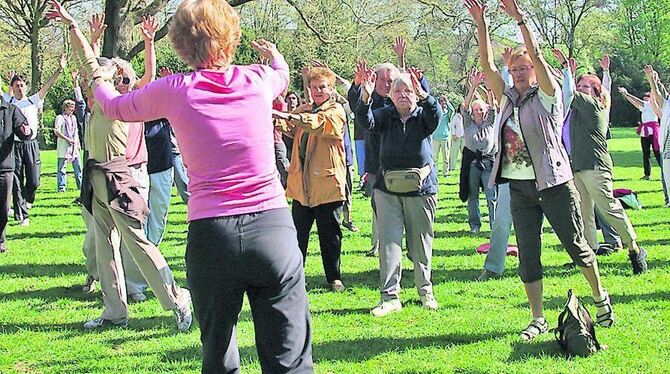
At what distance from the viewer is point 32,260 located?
9273mm

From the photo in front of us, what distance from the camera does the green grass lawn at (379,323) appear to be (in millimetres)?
5266

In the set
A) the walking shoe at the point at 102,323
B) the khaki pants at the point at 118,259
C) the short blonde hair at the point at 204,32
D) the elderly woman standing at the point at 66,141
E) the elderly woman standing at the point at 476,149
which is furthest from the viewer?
the elderly woman standing at the point at 66,141

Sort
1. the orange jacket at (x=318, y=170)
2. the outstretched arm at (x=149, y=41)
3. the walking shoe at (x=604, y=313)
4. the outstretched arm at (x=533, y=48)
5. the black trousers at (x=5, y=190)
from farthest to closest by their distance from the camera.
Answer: the black trousers at (x=5, y=190) < the orange jacket at (x=318, y=170) < the walking shoe at (x=604, y=313) < the outstretched arm at (x=533, y=48) < the outstretched arm at (x=149, y=41)

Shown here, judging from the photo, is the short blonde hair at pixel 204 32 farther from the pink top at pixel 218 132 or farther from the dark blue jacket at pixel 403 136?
the dark blue jacket at pixel 403 136

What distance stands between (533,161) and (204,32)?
2910 millimetres

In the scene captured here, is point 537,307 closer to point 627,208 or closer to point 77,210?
point 627,208

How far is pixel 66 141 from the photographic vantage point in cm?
1736

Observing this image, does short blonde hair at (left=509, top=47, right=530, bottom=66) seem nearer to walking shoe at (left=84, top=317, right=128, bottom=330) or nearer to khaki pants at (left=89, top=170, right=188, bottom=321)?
khaki pants at (left=89, top=170, right=188, bottom=321)

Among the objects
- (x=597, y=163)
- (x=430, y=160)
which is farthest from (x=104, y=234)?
(x=597, y=163)

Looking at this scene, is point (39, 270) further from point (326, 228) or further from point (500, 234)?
point (500, 234)

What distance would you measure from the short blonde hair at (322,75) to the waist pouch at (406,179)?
1.11 meters

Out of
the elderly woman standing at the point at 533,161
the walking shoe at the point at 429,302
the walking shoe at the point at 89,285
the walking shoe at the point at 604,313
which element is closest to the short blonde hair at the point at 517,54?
the elderly woman standing at the point at 533,161

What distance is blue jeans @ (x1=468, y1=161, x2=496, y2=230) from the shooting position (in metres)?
10.1

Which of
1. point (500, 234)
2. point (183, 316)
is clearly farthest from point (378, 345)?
point (500, 234)
